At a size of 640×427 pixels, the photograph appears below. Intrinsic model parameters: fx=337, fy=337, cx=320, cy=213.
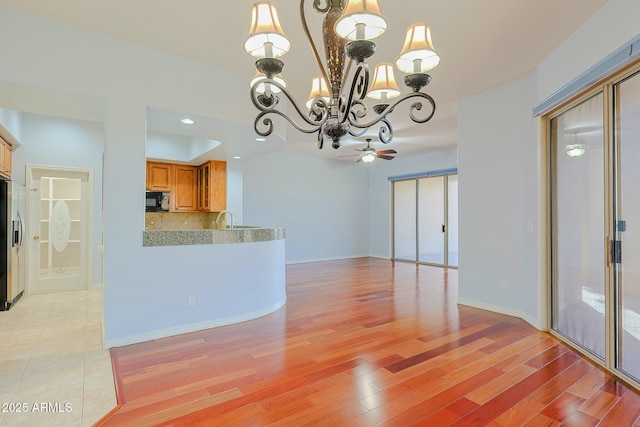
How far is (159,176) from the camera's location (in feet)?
21.1

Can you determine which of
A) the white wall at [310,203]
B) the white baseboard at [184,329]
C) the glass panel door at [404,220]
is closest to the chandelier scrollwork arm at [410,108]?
the white baseboard at [184,329]

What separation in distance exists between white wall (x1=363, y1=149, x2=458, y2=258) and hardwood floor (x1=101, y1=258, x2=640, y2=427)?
200 inches

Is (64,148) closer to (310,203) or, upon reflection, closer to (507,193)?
(310,203)

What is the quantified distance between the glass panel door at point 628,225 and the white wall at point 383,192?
571cm

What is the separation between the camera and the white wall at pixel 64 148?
5000 millimetres

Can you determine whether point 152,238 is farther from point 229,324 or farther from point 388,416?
point 388,416

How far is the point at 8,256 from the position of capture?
14.1 ft

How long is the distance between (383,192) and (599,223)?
6755mm

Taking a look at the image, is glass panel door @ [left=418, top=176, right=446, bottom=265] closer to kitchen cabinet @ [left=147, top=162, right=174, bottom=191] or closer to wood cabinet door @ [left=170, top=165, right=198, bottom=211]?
wood cabinet door @ [left=170, top=165, right=198, bottom=211]

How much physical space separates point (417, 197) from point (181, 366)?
7119mm

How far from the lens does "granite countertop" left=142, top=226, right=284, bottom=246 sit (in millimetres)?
3244

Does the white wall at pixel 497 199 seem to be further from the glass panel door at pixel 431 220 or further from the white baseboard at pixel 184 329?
the glass panel door at pixel 431 220

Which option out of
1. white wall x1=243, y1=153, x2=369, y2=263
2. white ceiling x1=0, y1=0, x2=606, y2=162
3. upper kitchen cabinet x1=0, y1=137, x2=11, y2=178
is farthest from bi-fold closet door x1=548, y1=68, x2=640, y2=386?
upper kitchen cabinet x1=0, y1=137, x2=11, y2=178

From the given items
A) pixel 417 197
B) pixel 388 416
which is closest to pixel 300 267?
pixel 417 197
